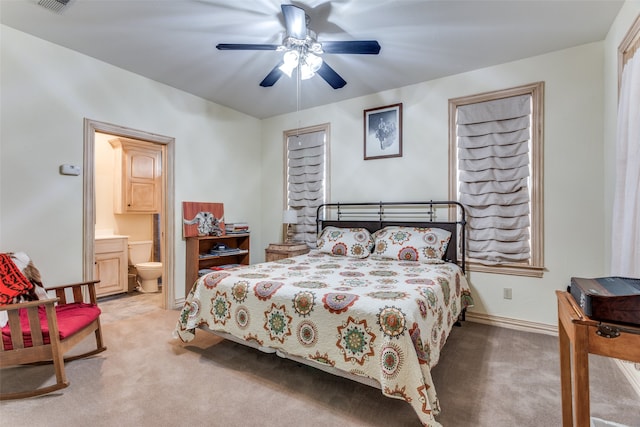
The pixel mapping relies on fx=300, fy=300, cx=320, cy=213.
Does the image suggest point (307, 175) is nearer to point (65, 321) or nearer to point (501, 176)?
point (501, 176)

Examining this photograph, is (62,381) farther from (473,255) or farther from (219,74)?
(473,255)

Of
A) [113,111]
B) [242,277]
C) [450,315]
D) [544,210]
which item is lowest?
[450,315]

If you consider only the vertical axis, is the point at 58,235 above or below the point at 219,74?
below

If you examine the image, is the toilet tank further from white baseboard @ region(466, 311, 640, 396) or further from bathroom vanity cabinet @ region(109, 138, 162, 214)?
white baseboard @ region(466, 311, 640, 396)

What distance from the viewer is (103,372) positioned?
7.20ft

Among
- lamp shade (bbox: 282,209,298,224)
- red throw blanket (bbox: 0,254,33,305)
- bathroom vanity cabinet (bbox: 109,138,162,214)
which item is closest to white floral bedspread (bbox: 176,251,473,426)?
red throw blanket (bbox: 0,254,33,305)

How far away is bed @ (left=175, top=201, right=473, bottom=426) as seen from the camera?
1.60 meters

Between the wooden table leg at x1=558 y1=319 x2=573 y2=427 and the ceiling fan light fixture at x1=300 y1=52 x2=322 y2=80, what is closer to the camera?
the wooden table leg at x1=558 y1=319 x2=573 y2=427

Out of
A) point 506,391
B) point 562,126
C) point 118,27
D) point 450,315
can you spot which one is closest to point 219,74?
point 118,27

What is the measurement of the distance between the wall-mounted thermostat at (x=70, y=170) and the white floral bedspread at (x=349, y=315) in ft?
5.64

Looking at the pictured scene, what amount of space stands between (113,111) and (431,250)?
3.68 meters

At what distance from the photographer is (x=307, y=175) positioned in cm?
450

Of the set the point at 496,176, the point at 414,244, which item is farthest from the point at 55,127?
the point at 496,176

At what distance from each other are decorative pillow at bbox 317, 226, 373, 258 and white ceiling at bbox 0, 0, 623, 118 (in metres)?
1.83
